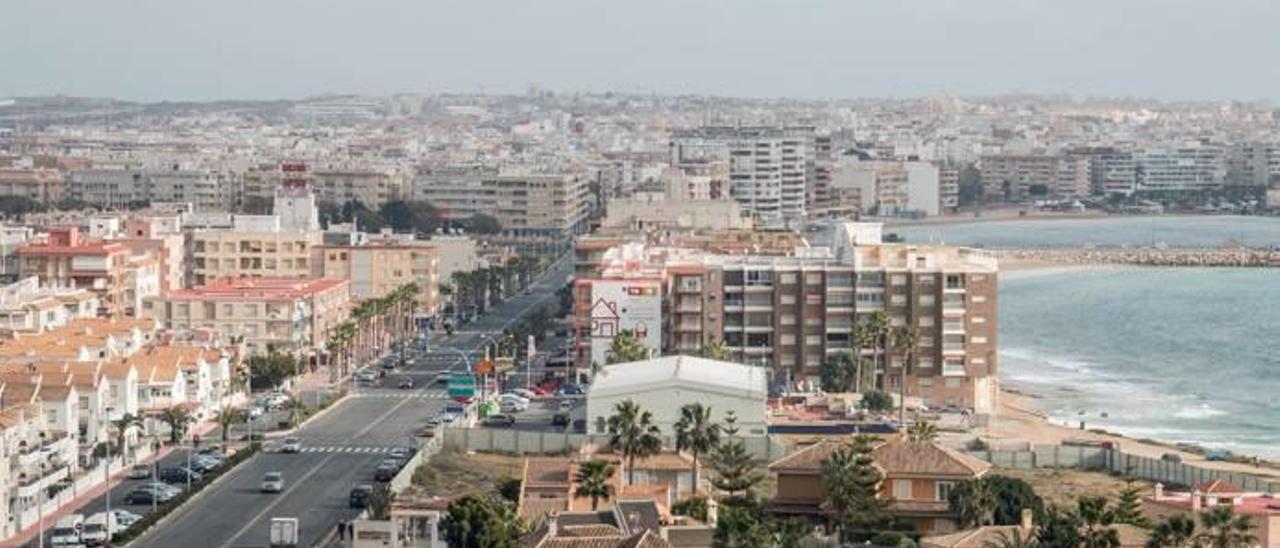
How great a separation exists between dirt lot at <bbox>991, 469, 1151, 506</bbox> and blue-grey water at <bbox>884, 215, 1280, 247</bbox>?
75.8 m

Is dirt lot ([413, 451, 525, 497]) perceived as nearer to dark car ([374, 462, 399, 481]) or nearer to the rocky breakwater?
dark car ([374, 462, 399, 481])

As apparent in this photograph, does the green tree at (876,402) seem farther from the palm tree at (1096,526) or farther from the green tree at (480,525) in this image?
the palm tree at (1096,526)

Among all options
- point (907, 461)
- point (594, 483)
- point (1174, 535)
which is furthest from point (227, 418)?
point (1174, 535)

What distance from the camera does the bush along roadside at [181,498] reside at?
111 feet

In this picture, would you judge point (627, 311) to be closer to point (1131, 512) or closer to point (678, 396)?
point (678, 396)

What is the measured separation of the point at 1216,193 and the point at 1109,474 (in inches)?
5027

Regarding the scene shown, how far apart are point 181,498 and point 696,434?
6.09 metres

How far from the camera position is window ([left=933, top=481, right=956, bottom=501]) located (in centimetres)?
3219

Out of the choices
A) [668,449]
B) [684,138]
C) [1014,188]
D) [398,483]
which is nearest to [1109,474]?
[668,449]

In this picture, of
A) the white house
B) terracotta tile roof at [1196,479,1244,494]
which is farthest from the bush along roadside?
terracotta tile roof at [1196,479,1244,494]

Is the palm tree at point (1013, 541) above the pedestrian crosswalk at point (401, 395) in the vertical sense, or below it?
above

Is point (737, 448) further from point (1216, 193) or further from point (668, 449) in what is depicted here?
point (1216, 193)

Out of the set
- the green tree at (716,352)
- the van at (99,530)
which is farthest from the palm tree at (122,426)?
the green tree at (716,352)

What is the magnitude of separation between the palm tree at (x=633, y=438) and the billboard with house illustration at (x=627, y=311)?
1707cm
